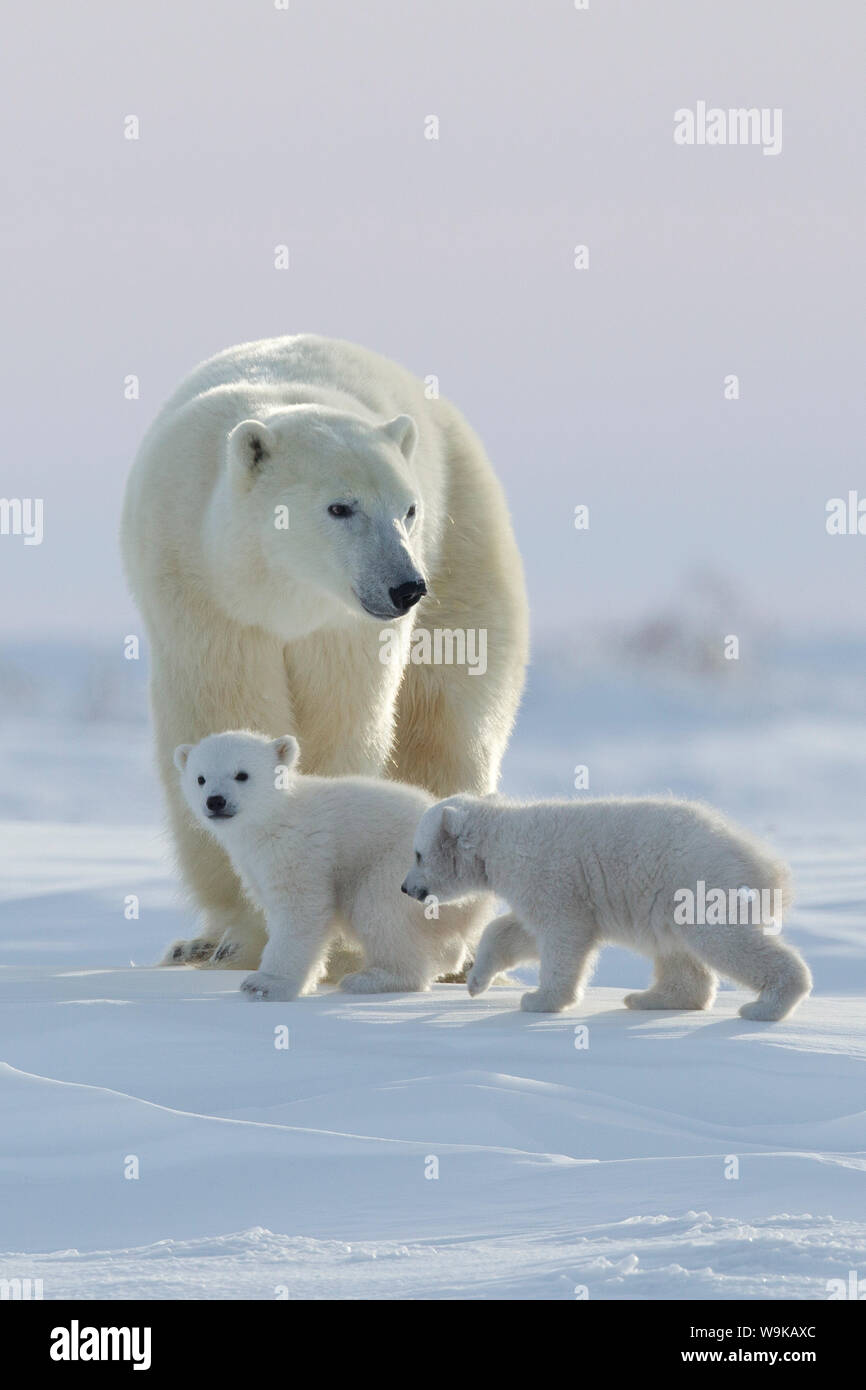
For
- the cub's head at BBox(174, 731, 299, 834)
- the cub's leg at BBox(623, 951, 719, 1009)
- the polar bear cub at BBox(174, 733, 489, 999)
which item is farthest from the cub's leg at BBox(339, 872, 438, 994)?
the cub's leg at BBox(623, 951, 719, 1009)

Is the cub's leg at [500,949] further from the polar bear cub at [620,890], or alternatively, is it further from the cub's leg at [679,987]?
the cub's leg at [679,987]

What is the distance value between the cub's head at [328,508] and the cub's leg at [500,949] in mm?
1103

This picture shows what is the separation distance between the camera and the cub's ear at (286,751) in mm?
5344

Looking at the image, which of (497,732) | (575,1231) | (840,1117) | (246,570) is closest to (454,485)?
(497,732)

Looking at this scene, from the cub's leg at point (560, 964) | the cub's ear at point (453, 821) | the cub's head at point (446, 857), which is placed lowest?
the cub's leg at point (560, 964)

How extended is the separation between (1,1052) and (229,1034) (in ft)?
1.89

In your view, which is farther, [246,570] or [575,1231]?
[246,570]

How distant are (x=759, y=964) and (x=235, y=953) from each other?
256cm

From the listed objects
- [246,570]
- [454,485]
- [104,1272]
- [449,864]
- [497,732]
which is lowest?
[104,1272]

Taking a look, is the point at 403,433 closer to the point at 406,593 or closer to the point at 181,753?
the point at 406,593

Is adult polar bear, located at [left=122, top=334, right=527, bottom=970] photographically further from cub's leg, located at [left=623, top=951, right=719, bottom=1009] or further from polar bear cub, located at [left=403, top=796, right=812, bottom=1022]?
cub's leg, located at [left=623, top=951, right=719, bottom=1009]

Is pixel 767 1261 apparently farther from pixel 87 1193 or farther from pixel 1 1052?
pixel 1 1052

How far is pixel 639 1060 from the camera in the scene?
13.7 feet

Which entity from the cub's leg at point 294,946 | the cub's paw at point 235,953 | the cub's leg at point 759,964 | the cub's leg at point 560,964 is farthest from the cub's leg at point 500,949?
the cub's paw at point 235,953
